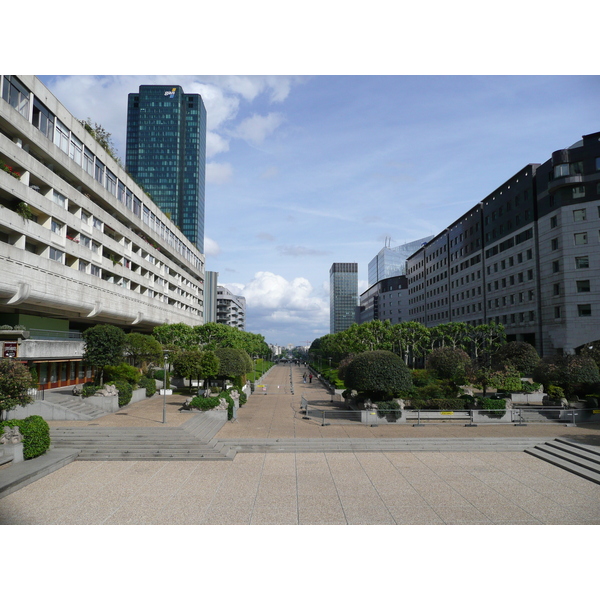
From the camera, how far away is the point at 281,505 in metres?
12.9

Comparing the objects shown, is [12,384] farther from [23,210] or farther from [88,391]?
[23,210]

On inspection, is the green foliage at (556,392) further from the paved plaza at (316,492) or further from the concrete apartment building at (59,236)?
the concrete apartment building at (59,236)

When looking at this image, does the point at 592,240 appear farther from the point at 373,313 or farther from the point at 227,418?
the point at 373,313

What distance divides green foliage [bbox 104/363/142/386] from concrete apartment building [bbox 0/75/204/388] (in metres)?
4.14

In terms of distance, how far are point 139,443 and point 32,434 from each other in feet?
14.0

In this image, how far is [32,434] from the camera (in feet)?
56.6

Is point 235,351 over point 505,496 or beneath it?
over

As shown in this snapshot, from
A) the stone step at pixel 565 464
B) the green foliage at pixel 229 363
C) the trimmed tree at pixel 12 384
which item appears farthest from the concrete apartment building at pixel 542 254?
the trimmed tree at pixel 12 384

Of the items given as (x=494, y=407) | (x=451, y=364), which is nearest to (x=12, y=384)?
(x=494, y=407)

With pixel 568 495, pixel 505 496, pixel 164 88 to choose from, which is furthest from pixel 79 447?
pixel 164 88

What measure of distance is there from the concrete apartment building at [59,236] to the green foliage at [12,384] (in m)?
7.96

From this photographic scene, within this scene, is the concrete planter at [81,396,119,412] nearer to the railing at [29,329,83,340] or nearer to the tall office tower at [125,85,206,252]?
the railing at [29,329,83,340]

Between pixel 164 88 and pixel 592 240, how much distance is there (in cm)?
15110

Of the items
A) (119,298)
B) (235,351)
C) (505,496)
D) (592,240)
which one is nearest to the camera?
(505,496)
